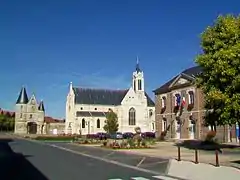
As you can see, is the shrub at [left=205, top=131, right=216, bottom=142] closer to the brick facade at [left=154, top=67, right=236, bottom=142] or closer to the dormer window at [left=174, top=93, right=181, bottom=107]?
the brick facade at [left=154, top=67, right=236, bottom=142]

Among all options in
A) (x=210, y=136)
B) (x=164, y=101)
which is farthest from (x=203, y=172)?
(x=164, y=101)

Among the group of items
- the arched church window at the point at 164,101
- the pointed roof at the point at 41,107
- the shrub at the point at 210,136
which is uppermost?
the pointed roof at the point at 41,107

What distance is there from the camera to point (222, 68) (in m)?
22.4

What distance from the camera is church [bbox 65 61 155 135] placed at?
3433 inches

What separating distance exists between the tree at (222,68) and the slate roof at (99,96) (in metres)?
65.8

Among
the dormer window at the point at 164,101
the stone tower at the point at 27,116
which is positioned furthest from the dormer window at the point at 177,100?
the stone tower at the point at 27,116

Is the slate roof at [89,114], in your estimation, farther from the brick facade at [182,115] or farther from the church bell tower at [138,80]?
the brick facade at [182,115]

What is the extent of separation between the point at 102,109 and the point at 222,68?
70.1m

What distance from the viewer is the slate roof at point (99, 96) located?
90.5 metres

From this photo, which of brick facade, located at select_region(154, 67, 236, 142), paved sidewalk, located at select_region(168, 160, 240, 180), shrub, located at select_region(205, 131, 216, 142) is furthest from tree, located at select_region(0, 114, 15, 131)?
paved sidewalk, located at select_region(168, 160, 240, 180)

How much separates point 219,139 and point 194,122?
6.02m

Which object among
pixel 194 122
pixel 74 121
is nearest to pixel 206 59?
pixel 194 122

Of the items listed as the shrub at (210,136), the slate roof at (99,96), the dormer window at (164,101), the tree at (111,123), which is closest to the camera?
the shrub at (210,136)

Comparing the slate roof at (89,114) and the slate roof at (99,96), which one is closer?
the slate roof at (89,114)
